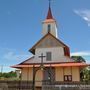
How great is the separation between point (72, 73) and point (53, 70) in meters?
2.64

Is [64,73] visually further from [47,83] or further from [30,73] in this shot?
[47,83]

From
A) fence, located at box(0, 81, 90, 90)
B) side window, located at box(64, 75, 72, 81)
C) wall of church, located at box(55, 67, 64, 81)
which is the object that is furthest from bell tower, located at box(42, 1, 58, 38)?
fence, located at box(0, 81, 90, 90)

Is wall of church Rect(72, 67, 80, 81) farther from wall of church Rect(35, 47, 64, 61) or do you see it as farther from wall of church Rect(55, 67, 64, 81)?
wall of church Rect(35, 47, 64, 61)

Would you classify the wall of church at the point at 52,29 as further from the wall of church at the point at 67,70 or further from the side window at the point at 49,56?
Answer: the wall of church at the point at 67,70

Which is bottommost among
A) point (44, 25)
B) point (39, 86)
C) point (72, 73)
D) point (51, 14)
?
point (39, 86)

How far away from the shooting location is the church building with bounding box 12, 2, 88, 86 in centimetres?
2745

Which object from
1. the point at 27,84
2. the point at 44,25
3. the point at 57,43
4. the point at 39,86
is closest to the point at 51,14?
the point at 44,25

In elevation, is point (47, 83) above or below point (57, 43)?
below

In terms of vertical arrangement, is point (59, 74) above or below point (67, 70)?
below

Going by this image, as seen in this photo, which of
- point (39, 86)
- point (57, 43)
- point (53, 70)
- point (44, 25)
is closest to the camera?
point (39, 86)

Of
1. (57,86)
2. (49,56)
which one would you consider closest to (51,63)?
(49,56)

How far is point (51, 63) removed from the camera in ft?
95.2

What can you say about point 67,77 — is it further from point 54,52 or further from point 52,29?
point 52,29

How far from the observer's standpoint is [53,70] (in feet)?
92.7
